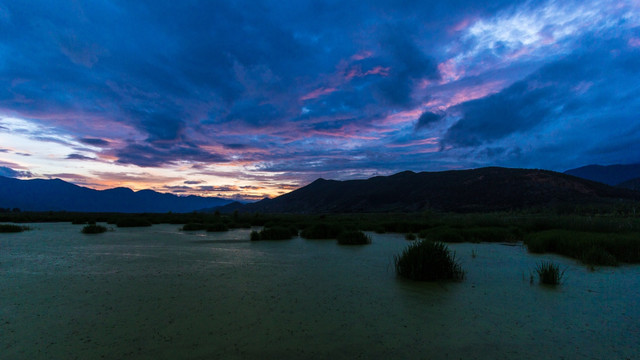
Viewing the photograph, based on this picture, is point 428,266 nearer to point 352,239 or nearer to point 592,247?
point 592,247

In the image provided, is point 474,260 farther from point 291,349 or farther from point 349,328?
point 291,349

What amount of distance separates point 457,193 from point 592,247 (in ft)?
241

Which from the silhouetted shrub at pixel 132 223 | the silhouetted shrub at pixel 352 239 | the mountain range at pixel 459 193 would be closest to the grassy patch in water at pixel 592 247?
the silhouetted shrub at pixel 352 239

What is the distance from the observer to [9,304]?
5.54 metres

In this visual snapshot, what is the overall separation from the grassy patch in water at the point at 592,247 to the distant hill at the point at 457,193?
56143mm

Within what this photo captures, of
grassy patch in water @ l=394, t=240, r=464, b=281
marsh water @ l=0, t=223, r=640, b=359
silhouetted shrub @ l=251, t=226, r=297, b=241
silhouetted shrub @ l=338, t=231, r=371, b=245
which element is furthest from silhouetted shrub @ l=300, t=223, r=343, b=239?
grassy patch in water @ l=394, t=240, r=464, b=281

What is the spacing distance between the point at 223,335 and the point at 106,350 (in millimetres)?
1344

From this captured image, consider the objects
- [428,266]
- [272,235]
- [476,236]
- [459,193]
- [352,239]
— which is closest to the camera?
[428,266]

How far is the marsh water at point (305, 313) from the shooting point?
12.6 ft

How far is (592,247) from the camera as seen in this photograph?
418 inches

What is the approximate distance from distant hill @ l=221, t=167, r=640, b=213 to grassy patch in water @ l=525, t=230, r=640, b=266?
5614cm

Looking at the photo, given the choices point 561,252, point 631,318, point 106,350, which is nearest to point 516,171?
point 561,252

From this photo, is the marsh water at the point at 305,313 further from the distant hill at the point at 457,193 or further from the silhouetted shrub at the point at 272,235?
the distant hill at the point at 457,193

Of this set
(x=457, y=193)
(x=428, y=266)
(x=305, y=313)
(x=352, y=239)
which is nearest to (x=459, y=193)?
(x=457, y=193)
